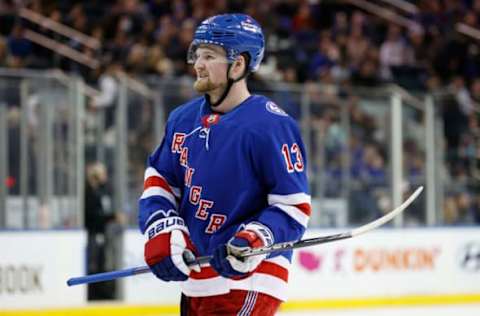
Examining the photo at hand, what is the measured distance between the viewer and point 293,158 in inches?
122

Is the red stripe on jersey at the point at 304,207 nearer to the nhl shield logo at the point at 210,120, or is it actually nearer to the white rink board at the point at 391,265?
the nhl shield logo at the point at 210,120

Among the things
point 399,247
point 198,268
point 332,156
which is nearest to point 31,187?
point 332,156

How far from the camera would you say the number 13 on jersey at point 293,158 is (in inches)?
121

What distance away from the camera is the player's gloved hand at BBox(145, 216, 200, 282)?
3.07m

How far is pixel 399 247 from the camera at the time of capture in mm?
9172

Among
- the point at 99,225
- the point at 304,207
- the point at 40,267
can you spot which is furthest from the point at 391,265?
the point at 304,207

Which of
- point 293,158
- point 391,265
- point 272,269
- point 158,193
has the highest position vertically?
point 293,158

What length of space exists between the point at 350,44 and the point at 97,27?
2557mm

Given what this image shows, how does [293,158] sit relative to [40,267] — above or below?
above

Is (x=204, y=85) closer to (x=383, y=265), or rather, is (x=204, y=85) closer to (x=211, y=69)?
(x=211, y=69)

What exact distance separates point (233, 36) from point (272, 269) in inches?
26.0

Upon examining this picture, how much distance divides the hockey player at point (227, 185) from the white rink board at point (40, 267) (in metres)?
4.70

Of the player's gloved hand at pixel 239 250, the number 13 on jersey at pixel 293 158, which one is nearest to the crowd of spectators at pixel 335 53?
the number 13 on jersey at pixel 293 158

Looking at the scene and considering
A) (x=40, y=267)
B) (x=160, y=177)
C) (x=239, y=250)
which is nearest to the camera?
(x=239, y=250)
